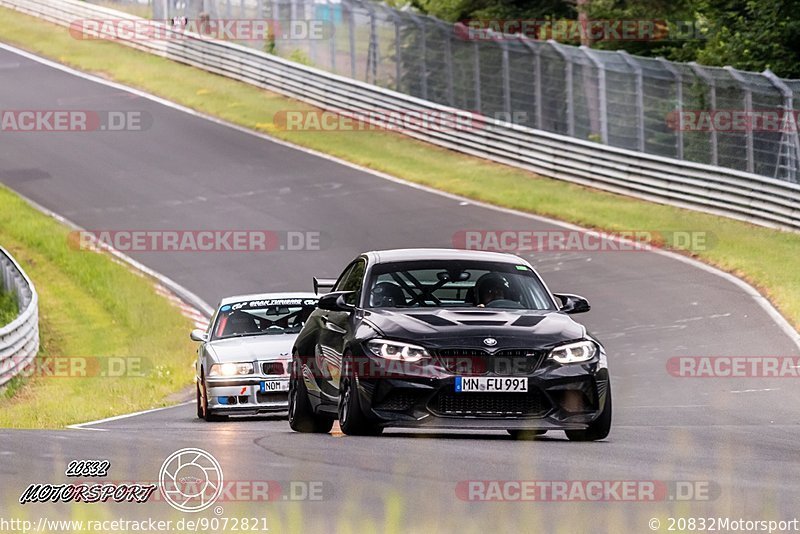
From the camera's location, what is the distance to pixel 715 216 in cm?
3006

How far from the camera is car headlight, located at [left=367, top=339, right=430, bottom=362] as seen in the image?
34.1ft

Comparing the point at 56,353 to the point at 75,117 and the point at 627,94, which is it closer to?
the point at 627,94

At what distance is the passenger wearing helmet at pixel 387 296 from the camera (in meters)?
11.3

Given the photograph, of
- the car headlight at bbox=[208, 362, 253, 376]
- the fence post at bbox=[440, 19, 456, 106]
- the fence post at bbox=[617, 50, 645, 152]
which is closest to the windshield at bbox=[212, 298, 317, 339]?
the car headlight at bbox=[208, 362, 253, 376]

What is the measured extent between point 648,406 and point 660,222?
585 inches

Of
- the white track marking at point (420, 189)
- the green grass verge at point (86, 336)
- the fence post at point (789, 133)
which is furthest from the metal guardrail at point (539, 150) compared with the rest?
the green grass verge at point (86, 336)

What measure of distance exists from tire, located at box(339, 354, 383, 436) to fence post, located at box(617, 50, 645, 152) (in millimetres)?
22807

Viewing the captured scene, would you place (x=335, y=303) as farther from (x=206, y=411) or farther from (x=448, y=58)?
(x=448, y=58)

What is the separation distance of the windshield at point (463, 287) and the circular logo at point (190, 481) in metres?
2.92

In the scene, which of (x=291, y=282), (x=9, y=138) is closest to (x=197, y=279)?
(x=291, y=282)

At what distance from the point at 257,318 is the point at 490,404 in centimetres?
696

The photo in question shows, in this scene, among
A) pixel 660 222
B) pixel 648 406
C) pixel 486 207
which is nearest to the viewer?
pixel 648 406

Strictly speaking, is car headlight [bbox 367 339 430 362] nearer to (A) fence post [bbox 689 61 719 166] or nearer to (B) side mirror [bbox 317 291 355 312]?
(B) side mirror [bbox 317 291 355 312]

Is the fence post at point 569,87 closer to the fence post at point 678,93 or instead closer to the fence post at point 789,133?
the fence post at point 678,93
